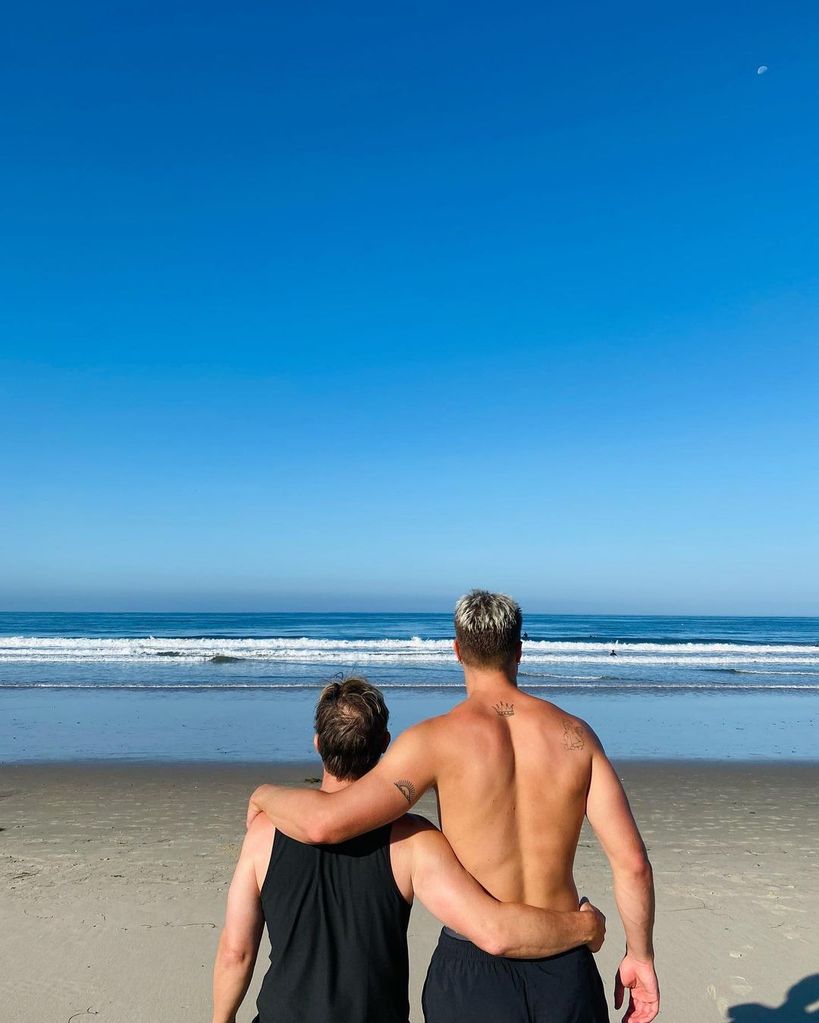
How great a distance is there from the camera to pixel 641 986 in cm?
232

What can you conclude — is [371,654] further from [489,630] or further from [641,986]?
[489,630]

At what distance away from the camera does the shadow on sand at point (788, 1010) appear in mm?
3859

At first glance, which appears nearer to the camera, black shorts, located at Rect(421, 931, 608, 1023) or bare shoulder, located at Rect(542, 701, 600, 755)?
black shorts, located at Rect(421, 931, 608, 1023)

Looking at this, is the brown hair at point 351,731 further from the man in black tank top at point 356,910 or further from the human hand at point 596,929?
the human hand at point 596,929

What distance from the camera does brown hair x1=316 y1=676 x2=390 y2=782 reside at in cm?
216

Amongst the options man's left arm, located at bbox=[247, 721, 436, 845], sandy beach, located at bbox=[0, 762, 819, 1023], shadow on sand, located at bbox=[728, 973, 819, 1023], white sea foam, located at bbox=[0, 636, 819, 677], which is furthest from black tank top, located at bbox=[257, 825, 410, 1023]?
white sea foam, located at bbox=[0, 636, 819, 677]

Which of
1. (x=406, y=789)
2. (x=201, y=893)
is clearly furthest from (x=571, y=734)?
(x=201, y=893)

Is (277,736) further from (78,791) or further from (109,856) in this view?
(109,856)

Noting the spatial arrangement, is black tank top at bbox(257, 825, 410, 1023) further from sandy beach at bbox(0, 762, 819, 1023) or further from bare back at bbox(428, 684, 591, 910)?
sandy beach at bbox(0, 762, 819, 1023)

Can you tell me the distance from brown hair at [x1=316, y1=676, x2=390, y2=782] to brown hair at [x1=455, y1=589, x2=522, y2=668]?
13.5 inches

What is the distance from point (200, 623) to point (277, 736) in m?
46.2

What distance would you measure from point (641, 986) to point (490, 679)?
101 cm

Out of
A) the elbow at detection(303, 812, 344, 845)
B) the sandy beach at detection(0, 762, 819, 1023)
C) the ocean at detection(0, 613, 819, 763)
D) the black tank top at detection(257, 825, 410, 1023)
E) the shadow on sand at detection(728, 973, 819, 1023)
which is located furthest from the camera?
the ocean at detection(0, 613, 819, 763)

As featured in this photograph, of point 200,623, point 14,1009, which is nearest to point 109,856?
point 14,1009
